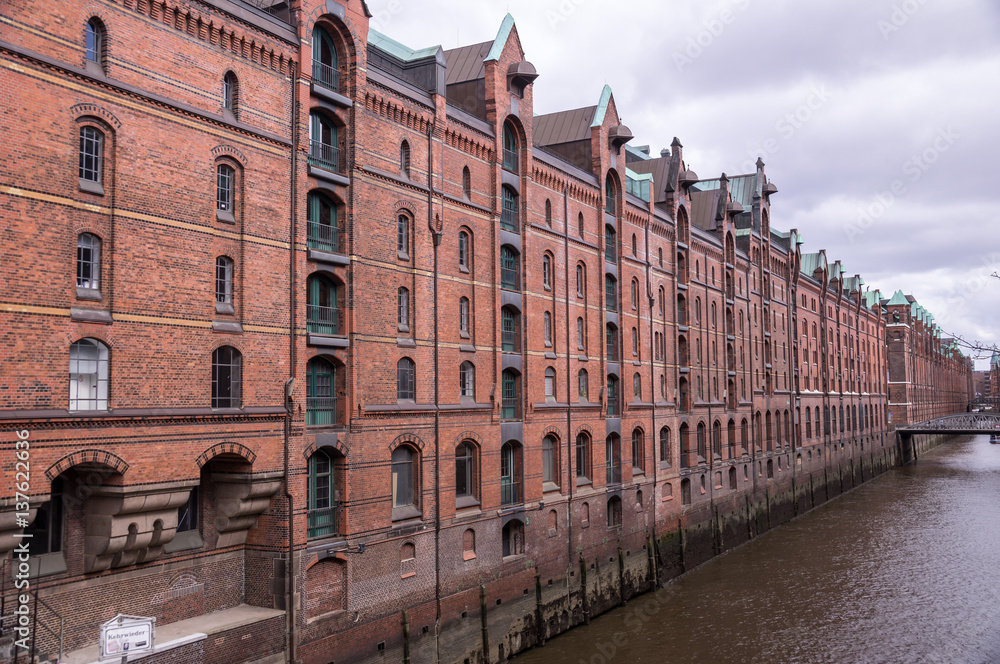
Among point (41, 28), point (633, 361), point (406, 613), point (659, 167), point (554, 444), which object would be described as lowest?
point (406, 613)

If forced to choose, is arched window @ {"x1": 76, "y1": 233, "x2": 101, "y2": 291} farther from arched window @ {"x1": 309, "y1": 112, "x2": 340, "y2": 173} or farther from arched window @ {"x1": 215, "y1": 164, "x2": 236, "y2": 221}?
arched window @ {"x1": 309, "y1": 112, "x2": 340, "y2": 173}

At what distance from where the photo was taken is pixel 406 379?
26703mm

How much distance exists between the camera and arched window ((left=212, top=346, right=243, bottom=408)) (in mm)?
20375

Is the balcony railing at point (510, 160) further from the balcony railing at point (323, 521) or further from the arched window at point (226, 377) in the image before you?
the balcony railing at point (323, 521)

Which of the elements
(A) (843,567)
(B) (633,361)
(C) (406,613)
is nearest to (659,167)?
(B) (633,361)

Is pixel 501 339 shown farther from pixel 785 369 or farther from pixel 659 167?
pixel 785 369

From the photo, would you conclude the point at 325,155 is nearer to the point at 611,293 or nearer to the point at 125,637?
the point at 125,637

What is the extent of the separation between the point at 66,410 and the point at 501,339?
672 inches

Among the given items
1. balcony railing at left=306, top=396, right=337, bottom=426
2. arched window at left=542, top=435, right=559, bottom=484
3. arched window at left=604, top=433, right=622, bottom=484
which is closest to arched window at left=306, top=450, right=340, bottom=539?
balcony railing at left=306, top=396, right=337, bottom=426

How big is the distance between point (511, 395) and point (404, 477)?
734 cm

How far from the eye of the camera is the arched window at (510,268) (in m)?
32.4

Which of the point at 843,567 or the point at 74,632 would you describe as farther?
the point at 843,567

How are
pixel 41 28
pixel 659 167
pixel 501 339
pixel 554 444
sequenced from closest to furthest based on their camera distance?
1. pixel 41 28
2. pixel 501 339
3. pixel 554 444
4. pixel 659 167

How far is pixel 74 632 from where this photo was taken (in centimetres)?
1739
